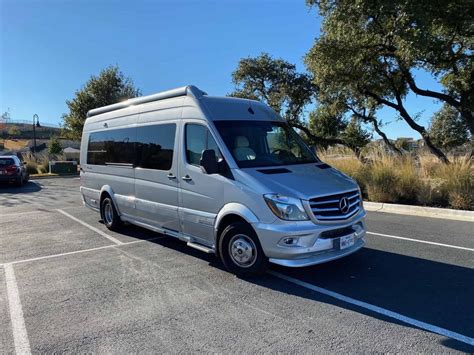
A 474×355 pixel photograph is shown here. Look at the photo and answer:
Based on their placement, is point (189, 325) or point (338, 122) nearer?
point (189, 325)

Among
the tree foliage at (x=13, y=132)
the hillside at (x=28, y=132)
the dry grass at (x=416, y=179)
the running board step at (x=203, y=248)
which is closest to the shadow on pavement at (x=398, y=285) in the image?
the running board step at (x=203, y=248)

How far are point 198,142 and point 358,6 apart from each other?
325 inches

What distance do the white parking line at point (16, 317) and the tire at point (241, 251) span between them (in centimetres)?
248

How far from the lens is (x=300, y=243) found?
473 centimetres

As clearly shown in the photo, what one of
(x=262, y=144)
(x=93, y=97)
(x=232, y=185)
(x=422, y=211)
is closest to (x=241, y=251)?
(x=232, y=185)

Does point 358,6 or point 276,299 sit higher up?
point 358,6

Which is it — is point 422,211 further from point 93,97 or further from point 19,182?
point 93,97

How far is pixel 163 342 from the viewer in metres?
3.64

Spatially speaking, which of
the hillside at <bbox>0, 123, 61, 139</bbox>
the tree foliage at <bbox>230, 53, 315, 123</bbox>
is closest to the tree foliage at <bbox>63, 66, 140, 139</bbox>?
the tree foliage at <bbox>230, 53, 315, 123</bbox>

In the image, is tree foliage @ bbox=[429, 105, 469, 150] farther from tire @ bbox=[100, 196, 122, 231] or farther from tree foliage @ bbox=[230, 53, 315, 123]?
tire @ bbox=[100, 196, 122, 231]

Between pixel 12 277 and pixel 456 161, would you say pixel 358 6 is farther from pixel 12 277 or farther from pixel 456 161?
pixel 12 277

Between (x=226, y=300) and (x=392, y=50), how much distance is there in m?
12.6

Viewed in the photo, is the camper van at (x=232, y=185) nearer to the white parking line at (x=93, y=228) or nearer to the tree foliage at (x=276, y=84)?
the white parking line at (x=93, y=228)

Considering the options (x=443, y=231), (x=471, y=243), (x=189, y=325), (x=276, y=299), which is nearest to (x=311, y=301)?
(x=276, y=299)
